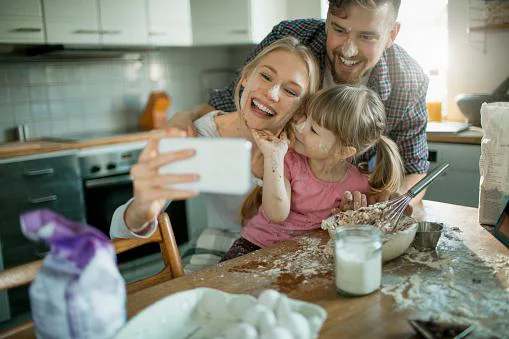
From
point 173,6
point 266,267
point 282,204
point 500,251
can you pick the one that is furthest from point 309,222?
point 173,6

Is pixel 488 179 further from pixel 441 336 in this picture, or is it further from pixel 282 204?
pixel 441 336

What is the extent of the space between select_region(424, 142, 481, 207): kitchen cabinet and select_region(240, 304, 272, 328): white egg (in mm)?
2449

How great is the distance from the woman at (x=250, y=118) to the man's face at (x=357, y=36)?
4.6 inches

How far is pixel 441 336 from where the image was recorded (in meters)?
0.77

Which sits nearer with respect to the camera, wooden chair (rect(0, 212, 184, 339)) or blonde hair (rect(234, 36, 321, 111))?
wooden chair (rect(0, 212, 184, 339))

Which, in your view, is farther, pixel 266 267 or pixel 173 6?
pixel 173 6

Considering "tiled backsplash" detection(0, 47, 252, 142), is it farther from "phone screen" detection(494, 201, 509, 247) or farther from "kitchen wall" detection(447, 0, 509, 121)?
"phone screen" detection(494, 201, 509, 247)

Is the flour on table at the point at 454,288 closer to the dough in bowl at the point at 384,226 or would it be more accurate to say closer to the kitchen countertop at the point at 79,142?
the dough in bowl at the point at 384,226

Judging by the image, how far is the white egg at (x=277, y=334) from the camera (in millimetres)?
676

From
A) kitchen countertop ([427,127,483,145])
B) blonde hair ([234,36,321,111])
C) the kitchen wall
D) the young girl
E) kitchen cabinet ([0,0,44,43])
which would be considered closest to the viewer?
the young girl

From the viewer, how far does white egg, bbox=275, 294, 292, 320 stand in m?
0.74

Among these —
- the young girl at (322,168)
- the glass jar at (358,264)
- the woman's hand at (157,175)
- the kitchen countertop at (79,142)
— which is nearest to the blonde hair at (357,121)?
the young girl at (322,168)

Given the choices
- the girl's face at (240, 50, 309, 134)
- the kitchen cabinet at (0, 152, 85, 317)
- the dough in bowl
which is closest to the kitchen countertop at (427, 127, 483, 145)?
the girl's face at (240, 50, 309, 134)

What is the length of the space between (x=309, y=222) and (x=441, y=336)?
76 centimetres
